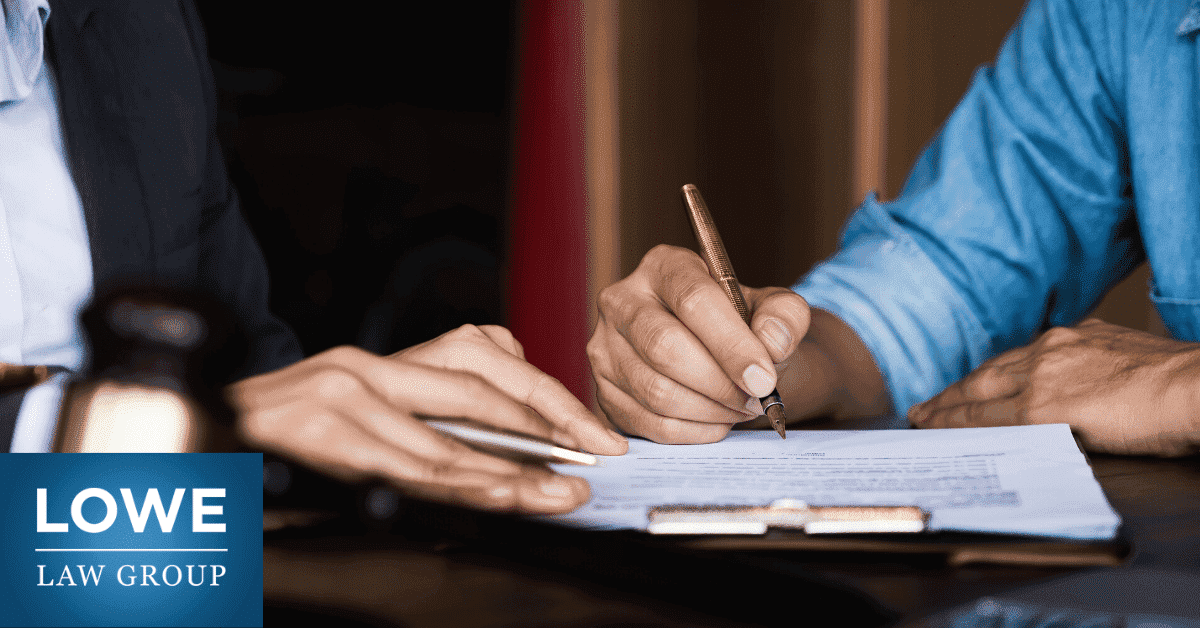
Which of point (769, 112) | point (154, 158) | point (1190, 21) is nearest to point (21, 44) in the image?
point (154, 158)

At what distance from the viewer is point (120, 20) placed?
88 cm

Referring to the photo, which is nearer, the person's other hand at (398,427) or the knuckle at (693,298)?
the person's other hand at (398,427)

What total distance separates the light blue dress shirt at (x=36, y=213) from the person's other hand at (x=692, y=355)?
0.53 m

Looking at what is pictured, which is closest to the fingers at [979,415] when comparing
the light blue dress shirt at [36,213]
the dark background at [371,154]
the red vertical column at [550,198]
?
the light blue dress shirt at [36,213]

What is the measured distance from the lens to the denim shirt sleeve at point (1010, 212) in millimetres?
709

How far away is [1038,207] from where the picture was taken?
0.75m

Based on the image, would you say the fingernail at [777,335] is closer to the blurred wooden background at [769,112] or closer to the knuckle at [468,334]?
the knuckle at [468,334]

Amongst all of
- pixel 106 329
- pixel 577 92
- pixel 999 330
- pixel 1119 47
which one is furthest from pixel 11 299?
pixel 577 92

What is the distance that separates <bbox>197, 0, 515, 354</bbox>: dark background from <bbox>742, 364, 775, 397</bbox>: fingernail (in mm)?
790

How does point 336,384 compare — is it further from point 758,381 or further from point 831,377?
point 831,377

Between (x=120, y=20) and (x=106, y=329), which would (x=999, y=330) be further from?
(x=120, y=20)

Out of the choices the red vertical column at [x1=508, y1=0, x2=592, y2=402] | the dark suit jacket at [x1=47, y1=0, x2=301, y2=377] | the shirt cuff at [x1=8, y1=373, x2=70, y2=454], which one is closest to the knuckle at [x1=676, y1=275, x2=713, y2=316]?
the shirt cuff at [x1=8, y1=373, x2=70, y2=454]

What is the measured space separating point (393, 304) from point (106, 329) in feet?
2.60

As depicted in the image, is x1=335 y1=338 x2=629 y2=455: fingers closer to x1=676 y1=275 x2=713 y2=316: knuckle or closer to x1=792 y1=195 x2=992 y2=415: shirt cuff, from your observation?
x1=676 y1=275 x2=713 y2=316: knuckle
